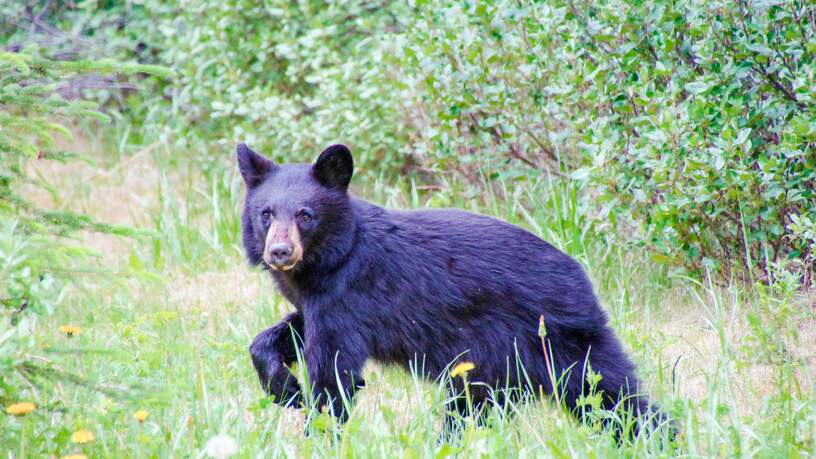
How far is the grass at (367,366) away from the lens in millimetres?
3230

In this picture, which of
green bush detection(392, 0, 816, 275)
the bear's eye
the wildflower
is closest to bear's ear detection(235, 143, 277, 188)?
the bear's eye

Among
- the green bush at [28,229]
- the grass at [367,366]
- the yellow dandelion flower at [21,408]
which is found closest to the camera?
the green bush at [28,229]

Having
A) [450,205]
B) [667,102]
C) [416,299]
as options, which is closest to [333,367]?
[416,299]

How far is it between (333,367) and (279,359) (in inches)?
12.9

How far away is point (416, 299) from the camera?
4086 millimetres

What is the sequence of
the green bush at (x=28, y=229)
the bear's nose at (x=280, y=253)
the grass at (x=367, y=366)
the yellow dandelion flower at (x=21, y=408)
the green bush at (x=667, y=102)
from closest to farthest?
the green bush at (x=28, y=229)
the yellow dandelion flower at (x=21, y=408)
the grass at (x=367, y=366)
the bear's nose at (x=280, y=253)
the green bush at (x=667, y=102)

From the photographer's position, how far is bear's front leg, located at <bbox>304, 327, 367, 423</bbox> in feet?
12.7

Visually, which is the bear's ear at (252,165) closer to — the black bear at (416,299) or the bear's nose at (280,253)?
the black bear at (416,299)

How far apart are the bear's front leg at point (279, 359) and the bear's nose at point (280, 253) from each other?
38 cm

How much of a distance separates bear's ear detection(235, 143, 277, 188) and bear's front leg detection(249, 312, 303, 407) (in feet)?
1.94

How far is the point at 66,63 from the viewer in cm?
324

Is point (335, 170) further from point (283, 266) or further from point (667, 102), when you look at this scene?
point (667, 102)

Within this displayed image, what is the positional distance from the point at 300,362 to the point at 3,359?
4.43 feet

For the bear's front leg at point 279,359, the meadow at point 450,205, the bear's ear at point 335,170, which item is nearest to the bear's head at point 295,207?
the bear's ear at point 335,170
